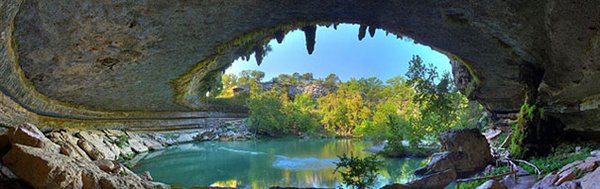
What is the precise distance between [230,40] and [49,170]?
13.7 feet

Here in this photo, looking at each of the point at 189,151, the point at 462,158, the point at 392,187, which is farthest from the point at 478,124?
the point at 189,151

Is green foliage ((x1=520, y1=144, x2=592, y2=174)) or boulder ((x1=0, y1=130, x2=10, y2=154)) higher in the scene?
boulder ((x1=0, y1=130, x2=10, y2=154))

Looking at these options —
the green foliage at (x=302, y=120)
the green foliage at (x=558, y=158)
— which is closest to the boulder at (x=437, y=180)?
the green foliage at (x=558, y=158)

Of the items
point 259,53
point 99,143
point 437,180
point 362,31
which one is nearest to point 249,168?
point 99,143

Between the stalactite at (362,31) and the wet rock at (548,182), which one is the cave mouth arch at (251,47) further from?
the wet rock at (548,182)

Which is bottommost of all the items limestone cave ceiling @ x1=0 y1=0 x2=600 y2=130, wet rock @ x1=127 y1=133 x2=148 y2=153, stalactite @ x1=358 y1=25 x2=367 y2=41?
wet rock @ x1=127 y1=133 x2=148 y2=153

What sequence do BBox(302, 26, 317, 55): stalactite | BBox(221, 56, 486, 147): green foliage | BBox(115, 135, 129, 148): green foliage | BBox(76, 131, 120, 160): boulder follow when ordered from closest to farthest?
BBox(302, 26, 317, 55): stalactite → BBox(76, 131, 120, 160): boulder → BBox(221, 56, 486, 147): green foliage → BBox(115, 135, 129, 148): green foliage

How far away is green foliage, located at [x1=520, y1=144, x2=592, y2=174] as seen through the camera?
7.90 metres

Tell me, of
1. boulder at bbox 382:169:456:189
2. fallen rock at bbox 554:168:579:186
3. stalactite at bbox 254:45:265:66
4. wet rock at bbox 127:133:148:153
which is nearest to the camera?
fallen rock at bbox 554:168:579:186

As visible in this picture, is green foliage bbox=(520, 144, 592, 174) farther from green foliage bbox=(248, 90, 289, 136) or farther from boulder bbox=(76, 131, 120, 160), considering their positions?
green foliage bbox=(248, 90, 289, 136)

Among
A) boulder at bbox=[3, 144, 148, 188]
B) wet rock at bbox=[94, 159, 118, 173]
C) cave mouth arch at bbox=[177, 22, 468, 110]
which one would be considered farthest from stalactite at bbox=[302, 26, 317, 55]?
boulder at bbox=[3, 144, 148, 188]

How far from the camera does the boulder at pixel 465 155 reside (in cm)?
1189

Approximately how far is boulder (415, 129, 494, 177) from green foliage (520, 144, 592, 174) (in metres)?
2.34

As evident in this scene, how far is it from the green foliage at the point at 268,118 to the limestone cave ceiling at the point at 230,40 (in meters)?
21.8
